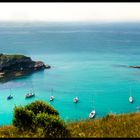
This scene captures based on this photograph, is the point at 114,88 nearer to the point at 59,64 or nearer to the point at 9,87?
the point at 9,87

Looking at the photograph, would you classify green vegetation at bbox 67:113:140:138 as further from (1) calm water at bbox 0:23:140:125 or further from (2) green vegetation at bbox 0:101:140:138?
(1) calm water at bbox 0:23:140:125

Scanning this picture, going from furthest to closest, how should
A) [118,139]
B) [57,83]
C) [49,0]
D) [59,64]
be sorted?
[59,64]
[57,83]
[118,139]
[49,0]

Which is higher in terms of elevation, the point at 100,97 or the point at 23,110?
the point at 23,110

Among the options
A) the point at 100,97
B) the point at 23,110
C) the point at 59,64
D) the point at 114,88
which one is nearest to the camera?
the point at 23,110

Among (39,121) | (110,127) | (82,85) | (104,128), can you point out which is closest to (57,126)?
(39,121)

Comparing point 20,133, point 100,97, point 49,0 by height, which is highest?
point 49,0

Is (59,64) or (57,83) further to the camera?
(59,64)

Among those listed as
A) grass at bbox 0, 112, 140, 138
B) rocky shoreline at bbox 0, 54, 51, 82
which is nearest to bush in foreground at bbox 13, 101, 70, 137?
grass at bbox 0, 112, 140, 138

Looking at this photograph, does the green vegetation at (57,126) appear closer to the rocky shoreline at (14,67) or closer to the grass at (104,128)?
the grass at (104,128)

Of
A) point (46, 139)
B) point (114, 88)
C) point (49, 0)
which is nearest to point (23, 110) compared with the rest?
point (46, 139)
